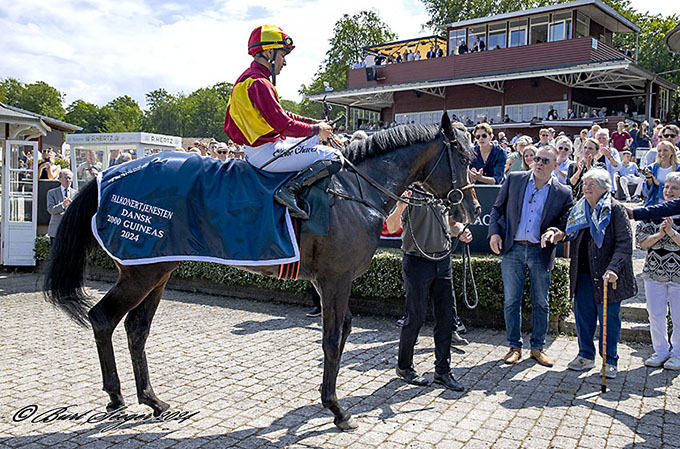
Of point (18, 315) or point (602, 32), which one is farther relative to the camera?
point (602, 32)

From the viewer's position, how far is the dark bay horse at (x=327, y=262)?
4.18 m

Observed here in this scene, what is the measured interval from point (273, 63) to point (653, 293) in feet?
15.3

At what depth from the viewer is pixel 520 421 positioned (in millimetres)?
4340

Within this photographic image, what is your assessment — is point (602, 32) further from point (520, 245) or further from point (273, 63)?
point (273, 63)

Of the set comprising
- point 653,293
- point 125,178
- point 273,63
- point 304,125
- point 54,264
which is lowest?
point 653,293

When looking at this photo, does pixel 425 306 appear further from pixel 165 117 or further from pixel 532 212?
pixel 165 117

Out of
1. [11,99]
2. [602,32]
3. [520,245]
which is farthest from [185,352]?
[11,99]

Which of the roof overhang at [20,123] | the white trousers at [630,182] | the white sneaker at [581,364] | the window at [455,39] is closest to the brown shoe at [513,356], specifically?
the white sneaker at [581,364]

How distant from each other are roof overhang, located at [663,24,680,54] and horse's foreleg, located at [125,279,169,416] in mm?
5819

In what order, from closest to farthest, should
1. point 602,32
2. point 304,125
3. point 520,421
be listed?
point 304,125 < point 520,421 < point 602,32

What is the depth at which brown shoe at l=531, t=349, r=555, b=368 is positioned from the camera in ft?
18.9

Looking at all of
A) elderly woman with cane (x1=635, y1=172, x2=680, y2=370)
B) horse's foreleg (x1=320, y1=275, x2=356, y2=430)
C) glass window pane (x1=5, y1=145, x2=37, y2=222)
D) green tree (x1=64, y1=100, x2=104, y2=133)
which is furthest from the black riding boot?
green tree (x1=64, y1=100, x2=104, y2=133)

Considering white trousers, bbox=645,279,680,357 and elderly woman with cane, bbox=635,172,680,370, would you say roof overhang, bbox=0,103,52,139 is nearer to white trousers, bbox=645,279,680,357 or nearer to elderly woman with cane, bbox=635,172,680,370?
elderly woman with cane, bbox=635,172,680,370

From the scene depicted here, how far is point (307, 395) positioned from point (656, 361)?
12.3ft
